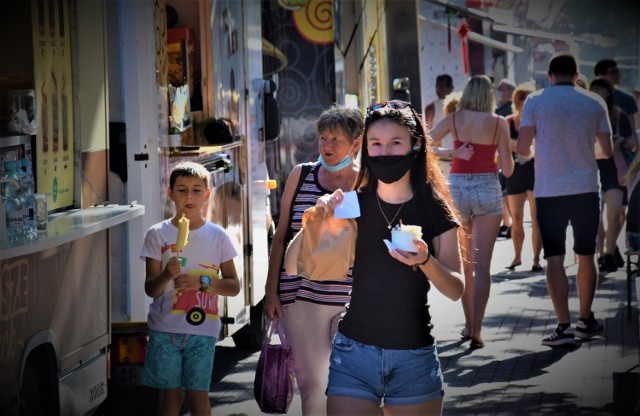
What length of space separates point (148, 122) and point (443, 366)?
10.4 ft

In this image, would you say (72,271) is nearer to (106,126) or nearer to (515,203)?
(106,126)

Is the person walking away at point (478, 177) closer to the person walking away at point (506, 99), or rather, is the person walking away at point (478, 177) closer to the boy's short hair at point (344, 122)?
the boy's short hair at point (344, 122)

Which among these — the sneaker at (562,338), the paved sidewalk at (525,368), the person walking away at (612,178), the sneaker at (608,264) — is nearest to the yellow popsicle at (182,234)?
the paved sidewalk at (525,368)

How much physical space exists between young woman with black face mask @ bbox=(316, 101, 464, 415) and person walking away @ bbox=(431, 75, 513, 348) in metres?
4.47

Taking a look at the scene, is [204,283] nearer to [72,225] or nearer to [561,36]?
[72,225]

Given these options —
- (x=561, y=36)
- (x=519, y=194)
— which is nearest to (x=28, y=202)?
(x=519, y=194)

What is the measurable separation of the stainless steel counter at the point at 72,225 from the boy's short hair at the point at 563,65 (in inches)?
167

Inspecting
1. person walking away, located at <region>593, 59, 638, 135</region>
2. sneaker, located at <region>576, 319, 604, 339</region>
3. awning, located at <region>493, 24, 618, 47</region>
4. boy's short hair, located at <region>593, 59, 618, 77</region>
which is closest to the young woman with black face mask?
sneaker, located at <region>576, 319, 604, 339</region>

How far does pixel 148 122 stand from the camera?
259 inches

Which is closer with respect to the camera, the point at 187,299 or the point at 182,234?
the point at 182,234

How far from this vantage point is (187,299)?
5.97 meters

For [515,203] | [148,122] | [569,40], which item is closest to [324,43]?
[515,203]

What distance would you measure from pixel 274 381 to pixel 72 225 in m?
1.18

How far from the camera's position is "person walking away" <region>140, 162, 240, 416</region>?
5938mm
